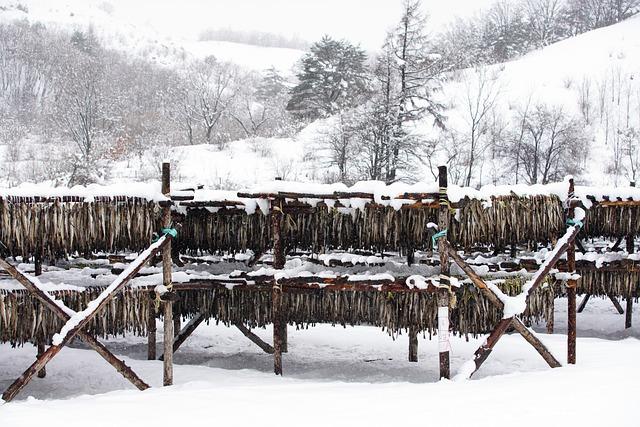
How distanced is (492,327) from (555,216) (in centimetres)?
167

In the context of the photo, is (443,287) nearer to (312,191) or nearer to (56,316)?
(312,191)

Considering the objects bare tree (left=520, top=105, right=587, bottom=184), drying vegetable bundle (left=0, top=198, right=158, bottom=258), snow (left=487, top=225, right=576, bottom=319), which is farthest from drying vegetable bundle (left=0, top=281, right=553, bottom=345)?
bare tree (left=520, top=105, right=587, bottom=184)

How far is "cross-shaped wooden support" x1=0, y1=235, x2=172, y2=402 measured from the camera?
591 centimetres

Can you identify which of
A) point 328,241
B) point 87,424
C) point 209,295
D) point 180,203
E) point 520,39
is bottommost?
point 87,424

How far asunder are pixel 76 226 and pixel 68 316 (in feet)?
3.52

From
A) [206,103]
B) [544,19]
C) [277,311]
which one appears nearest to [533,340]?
[277,311]

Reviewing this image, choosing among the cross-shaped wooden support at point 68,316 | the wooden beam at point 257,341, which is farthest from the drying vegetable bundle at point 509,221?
the wooden beam at point 257,341

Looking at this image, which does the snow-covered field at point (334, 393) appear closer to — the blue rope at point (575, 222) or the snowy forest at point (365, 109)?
the blue rope at point (575, 222)

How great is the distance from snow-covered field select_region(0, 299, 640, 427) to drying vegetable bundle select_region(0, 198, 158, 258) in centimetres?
174

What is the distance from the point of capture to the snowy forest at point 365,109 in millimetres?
22516

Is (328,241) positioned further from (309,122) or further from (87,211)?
(309,122)

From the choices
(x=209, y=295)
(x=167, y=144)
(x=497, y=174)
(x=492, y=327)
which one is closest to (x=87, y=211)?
(x=209, y=295)

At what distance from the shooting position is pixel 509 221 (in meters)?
7.01

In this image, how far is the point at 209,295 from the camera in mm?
7602
